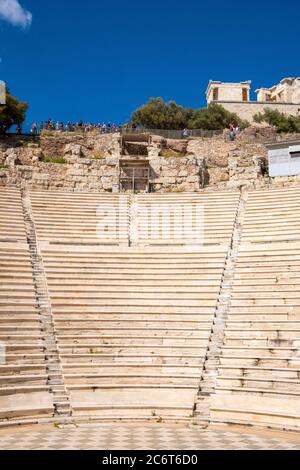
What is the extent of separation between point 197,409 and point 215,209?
377 inches

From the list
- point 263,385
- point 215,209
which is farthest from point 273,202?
point 263,385

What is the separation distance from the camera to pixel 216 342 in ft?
40.8

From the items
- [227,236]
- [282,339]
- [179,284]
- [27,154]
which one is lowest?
[282,339]

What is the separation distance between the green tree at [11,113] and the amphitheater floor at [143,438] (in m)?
21.7

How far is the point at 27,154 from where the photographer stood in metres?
23.5

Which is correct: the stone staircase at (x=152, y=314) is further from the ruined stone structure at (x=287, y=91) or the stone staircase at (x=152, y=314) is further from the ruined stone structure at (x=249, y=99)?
the ruined stone structure at (x=287, y=91)

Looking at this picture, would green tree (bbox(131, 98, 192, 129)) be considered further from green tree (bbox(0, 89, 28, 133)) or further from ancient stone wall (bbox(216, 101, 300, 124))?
green tree (bbox(0, 89, 28, 133))

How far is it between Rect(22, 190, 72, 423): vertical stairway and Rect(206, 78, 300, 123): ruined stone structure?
33226mm

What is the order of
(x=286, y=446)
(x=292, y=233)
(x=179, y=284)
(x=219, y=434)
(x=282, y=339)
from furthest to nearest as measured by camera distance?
(x=292, y=233) < (x=179, y=284) < (x=282, y=339) < (x=219, y=434) < (x=286, y=446)

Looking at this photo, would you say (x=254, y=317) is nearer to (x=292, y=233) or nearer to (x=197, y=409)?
(x=197, y=409)

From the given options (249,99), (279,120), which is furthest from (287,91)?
(279,120)

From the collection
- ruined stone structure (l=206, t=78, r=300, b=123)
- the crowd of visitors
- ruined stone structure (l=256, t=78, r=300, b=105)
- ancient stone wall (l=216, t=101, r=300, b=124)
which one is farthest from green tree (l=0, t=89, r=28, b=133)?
ruined stone structure (l=256, t=78, r=300, b=105)

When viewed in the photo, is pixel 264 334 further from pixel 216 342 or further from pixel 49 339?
pixel 49 339
